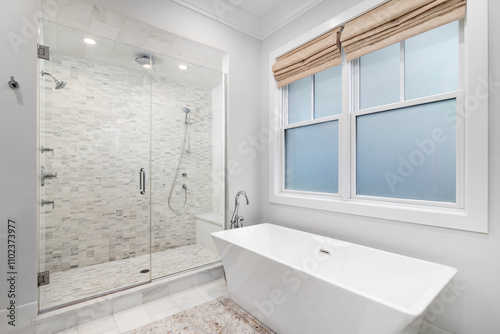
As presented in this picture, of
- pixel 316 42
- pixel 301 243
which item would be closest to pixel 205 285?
pixel 301 243

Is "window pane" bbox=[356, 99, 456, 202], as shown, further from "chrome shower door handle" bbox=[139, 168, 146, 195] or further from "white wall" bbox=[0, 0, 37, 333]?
"white wall" bbox=[0, 0, 37, 333]

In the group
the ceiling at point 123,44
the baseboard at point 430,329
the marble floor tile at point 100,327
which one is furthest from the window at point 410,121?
the marble floor tile at point 100,327

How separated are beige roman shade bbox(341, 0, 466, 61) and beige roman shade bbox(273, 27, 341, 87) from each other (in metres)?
0.11

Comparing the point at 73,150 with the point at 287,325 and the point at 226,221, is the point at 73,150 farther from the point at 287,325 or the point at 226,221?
the point at 287,325

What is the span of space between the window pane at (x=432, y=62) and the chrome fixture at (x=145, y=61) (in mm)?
2400

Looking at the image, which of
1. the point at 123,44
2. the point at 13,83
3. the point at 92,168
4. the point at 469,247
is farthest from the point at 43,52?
the point at 469,247

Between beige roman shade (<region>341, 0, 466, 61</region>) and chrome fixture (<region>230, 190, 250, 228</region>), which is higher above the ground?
beige roman shade (<region>341, 0, 466, 61</region>)

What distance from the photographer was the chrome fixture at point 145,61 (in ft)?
8.15

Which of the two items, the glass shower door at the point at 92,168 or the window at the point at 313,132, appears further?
the window at the point at 313,132

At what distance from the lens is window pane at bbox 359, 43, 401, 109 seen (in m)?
1.97

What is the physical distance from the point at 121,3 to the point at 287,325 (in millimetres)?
2964

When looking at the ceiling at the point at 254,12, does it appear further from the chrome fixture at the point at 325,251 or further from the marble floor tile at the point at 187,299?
the marble floor tile at the point at 187,299

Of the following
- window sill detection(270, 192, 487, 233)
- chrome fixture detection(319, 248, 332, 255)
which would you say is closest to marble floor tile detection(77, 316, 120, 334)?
chrome fixture detection(319, 248, 332, 255)

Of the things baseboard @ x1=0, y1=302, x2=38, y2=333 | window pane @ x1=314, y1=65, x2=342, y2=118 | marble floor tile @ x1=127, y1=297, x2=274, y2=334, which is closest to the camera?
baseboard @ x1=0, y1=302, x2=38, y2=333
